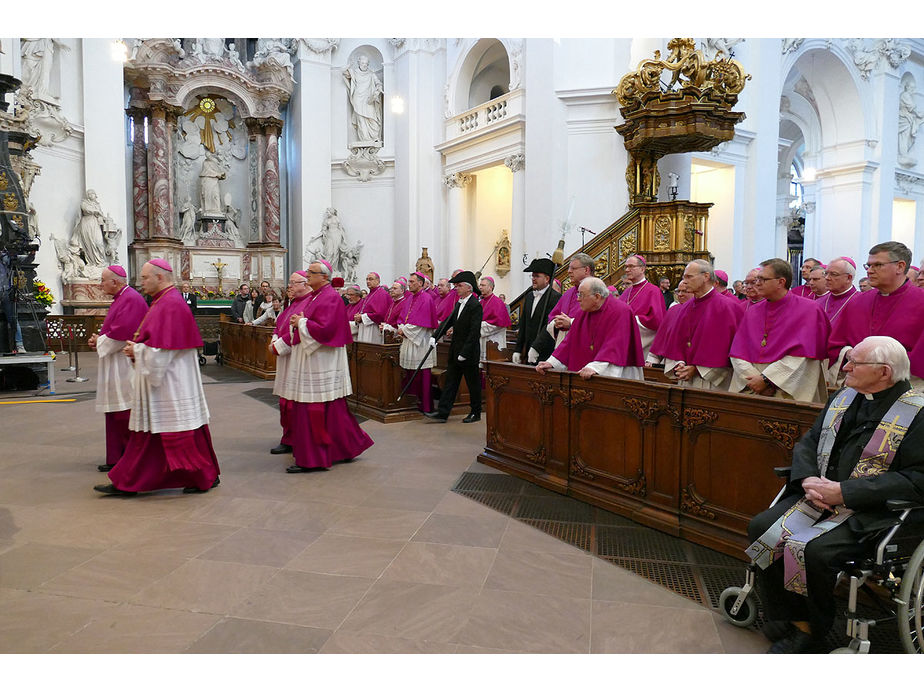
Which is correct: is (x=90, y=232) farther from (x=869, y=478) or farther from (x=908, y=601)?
(x=908, y=601)

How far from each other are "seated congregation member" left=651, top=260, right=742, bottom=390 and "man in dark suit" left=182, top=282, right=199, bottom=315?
14.6 metres

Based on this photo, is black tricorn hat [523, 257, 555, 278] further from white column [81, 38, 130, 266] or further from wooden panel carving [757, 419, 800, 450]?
white column [81, 38, 130, 266]

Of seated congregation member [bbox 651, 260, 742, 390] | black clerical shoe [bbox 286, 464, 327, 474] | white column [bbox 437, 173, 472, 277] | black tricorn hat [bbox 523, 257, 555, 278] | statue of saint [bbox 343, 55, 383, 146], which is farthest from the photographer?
statue of saint [bbox 343, 55, 383, 146]

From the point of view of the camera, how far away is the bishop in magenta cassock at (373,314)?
10.1 m

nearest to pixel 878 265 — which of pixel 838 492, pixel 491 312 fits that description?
pixel 838 492

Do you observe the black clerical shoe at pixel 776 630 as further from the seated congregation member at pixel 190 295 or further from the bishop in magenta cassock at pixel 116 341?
the seated congregation member at pixel 190 295

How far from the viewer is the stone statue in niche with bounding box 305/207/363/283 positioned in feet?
64.8

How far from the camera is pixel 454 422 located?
826 cm

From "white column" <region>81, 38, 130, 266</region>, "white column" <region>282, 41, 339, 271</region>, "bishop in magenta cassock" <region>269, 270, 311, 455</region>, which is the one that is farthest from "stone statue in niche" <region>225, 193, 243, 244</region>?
"bishop in magenta cassock" <region>269, 270, 311, 455</region>

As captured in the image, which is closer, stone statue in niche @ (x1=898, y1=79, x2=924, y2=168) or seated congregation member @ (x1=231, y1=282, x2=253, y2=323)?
seated congregation member @ (x1=231, y1=282, x2=253, y2=323)

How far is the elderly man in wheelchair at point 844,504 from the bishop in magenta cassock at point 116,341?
4910 mm

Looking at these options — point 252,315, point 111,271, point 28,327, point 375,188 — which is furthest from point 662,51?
point 28,327

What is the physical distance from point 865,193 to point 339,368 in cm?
1977

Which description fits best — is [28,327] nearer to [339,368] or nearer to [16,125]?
[16,125]
